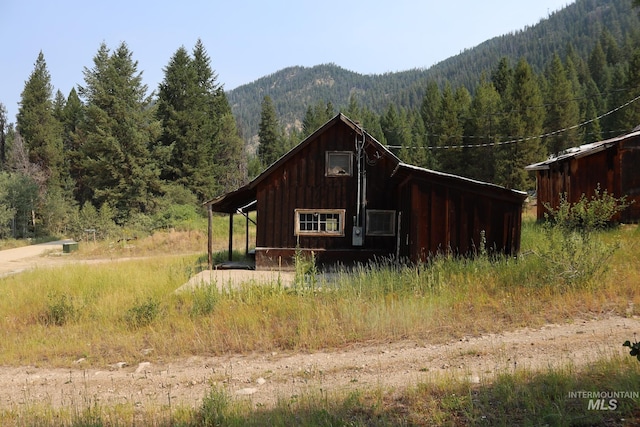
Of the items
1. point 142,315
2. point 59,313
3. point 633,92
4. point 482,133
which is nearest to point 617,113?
point 633,92

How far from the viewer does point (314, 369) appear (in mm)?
6672

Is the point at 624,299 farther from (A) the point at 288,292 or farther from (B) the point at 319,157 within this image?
(B) the point at 319,157

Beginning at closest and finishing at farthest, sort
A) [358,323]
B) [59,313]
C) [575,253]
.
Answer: [358,323] → [575,253] → [59,313]

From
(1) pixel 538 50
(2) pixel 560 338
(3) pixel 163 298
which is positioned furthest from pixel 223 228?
(1) pixel 538 50

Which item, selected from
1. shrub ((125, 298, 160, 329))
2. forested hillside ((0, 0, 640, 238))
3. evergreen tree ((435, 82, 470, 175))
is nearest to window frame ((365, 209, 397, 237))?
shrub ((125, 298, 160, 329))

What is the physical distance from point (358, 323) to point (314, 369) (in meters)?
1.91

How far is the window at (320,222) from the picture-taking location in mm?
17469

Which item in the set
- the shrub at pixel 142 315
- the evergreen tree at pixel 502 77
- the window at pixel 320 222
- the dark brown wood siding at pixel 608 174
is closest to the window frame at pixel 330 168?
the window at pixel 320 222

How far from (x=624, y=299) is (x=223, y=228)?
97.3 feet

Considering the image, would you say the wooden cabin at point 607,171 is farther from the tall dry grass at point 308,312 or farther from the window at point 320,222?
the window at point 320,222

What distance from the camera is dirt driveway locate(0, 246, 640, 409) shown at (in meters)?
5.97

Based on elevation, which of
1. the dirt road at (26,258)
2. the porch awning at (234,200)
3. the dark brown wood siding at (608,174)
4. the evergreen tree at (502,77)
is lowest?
the dirt road at (26,258)

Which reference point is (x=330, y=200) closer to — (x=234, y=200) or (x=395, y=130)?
(x=234, y=200)

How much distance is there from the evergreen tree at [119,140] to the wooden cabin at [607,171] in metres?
33.9
